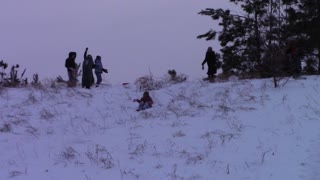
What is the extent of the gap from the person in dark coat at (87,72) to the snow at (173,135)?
2817 mm

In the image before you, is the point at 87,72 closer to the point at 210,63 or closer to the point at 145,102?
the point at 210,63

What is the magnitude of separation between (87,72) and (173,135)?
32.6ft

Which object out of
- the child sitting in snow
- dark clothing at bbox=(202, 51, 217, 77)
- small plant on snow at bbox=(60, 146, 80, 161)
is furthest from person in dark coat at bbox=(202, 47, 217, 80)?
small plant on snow at bbox=(60, 146, 80, 161)

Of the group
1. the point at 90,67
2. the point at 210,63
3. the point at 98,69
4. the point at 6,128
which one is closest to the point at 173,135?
the point at 6,128

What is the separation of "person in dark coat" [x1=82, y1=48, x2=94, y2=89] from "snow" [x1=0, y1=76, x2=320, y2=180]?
282 cm

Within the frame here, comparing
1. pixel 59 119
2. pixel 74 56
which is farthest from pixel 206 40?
pixel 59 119

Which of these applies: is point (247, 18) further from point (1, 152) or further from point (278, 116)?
point (1, 152)

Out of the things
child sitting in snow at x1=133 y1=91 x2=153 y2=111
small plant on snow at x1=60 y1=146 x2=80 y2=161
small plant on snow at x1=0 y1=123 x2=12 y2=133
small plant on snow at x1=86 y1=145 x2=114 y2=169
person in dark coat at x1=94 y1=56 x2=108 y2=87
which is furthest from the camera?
person in dark coat at x1=94 y1=56 x2=108 y2=87

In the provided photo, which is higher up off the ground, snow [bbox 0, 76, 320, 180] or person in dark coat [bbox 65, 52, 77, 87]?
person in dark coat [bbox 65, 52, 77, 87]

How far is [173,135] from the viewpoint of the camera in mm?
11836

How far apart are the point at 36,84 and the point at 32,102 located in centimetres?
370

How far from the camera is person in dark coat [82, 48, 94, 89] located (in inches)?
830

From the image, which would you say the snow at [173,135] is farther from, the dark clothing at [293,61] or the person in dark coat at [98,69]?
the person in dark coat at [98,69]

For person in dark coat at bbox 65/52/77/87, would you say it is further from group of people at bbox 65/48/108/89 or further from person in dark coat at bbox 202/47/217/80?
person in dark coat at bbox 202/47/217/80
